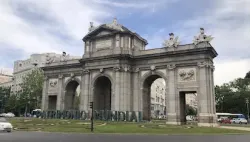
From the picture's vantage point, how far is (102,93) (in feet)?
212

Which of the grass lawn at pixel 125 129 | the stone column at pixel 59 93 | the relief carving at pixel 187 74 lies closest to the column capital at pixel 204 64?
the relief carving at pixel 187 74

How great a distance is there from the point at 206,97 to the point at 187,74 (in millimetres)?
5794

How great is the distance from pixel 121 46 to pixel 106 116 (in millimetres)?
15200

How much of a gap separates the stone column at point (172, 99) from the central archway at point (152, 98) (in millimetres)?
3737

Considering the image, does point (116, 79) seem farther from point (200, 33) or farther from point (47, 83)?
point (47, 83)

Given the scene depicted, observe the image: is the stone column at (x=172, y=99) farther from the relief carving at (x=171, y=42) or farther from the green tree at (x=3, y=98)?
the green tree at (x=3, y=98)

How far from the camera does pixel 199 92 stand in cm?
5028

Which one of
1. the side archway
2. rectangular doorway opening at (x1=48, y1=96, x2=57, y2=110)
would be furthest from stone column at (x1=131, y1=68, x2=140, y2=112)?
rectangular doorway opening at (x1=48, y1=96, x2=57, y2=110)

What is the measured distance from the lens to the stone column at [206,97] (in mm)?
48500

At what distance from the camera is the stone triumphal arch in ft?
166

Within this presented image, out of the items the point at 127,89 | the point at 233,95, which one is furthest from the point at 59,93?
the point at 233,95

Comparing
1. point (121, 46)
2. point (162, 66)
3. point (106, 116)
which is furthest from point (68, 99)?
point (162, 66)

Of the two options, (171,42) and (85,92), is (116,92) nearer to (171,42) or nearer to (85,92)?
(85,92)

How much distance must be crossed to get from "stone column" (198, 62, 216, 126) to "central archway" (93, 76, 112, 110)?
22.3 meters
